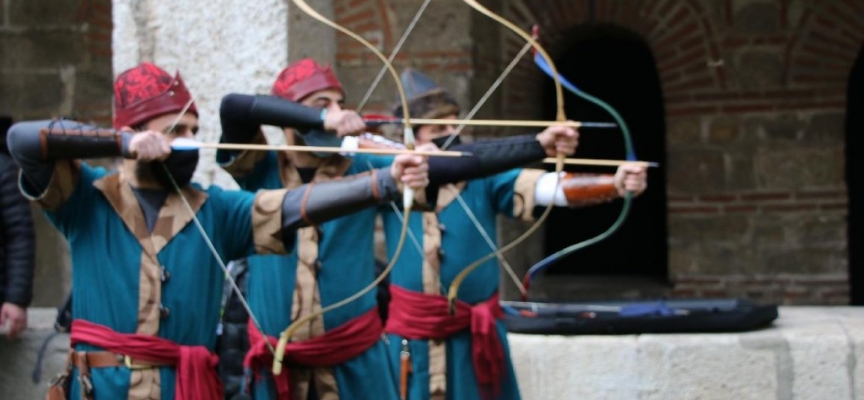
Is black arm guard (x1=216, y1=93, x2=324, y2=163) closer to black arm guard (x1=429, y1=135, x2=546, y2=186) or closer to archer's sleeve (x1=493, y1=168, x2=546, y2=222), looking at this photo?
black arm guard (x1=429, y1=135, x2=546, y2=186)

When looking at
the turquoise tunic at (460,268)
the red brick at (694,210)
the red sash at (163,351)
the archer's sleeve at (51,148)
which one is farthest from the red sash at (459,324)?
the red brick at (694,210)

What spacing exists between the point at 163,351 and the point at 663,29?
481cm

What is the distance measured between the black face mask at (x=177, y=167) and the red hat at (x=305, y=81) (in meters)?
0.68

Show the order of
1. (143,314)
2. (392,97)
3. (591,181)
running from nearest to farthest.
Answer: (143,314) < (591,181) < (392,97)

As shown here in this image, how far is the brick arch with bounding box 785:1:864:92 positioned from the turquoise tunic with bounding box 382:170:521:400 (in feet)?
10.8

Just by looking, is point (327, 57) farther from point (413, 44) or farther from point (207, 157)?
point (413, 44)

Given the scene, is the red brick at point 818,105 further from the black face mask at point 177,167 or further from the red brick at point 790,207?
the black face mask at point 177,167

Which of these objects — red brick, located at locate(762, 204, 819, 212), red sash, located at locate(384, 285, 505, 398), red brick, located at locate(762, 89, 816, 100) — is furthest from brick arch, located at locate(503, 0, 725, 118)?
red sash, located at locate(384, 285, 505, 398)

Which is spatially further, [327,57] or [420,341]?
[327,57]

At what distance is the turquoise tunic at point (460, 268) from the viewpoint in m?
4.89

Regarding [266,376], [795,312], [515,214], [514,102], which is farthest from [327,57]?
[514,102]

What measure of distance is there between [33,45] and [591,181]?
14.5ft

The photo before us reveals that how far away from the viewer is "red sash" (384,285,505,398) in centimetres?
484

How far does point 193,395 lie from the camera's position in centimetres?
358
